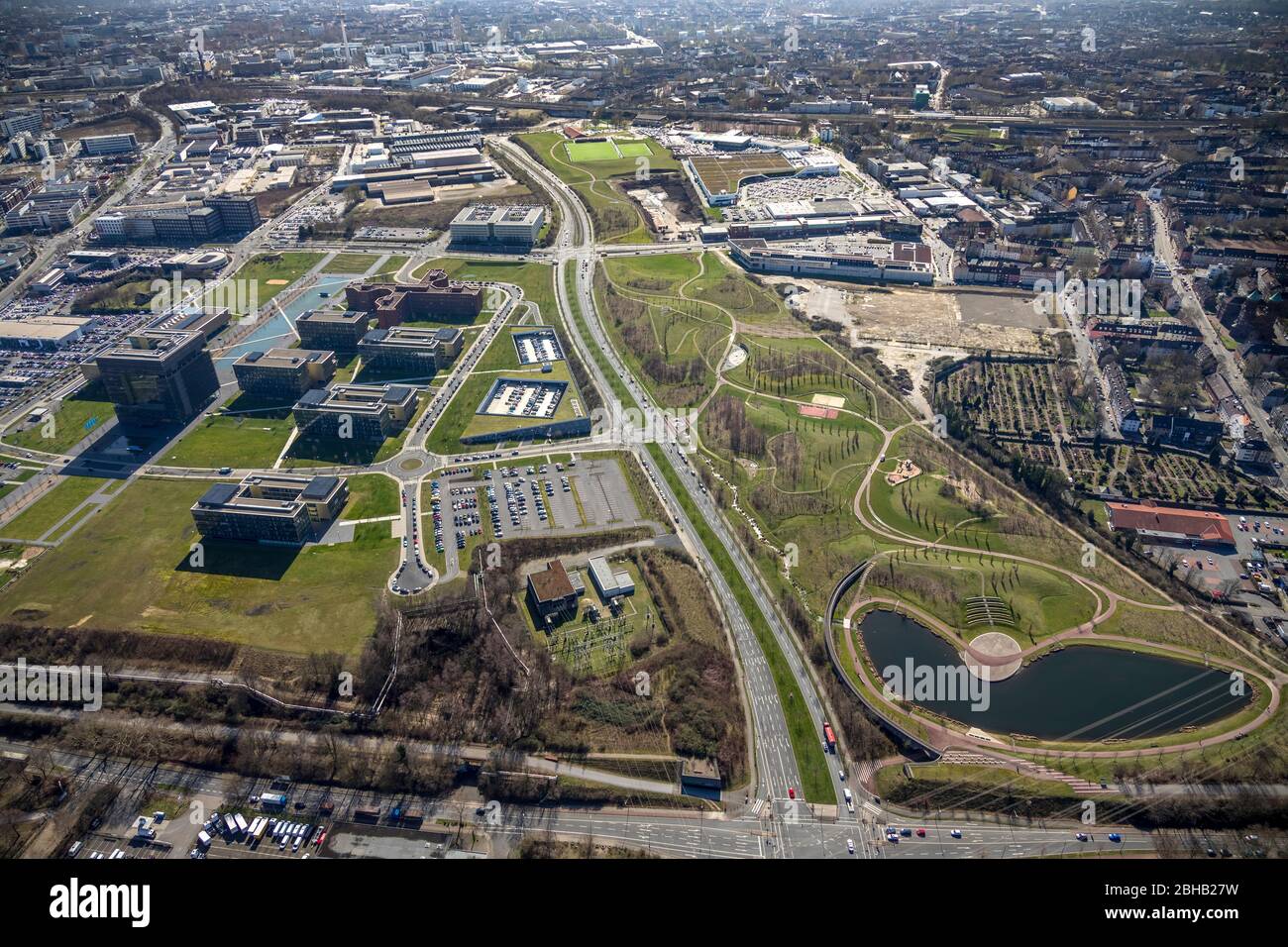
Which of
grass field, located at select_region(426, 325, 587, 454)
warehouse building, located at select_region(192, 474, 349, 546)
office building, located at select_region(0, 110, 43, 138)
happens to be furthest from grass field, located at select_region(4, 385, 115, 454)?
office building, located at select_region(0, 110, 43, 138)

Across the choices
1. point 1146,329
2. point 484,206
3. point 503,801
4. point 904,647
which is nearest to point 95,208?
point 484,206

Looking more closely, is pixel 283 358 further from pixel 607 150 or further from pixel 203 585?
pixel 607 150

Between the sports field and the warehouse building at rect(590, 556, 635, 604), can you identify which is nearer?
the warehouse building at rect(590, 556, 635, 604)

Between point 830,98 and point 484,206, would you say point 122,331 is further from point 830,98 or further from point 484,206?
point 830,98

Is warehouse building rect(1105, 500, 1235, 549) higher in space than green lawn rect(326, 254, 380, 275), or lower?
lower

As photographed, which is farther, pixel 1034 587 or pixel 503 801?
pixel 1034 587

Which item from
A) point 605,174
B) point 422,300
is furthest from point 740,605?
point 605,174

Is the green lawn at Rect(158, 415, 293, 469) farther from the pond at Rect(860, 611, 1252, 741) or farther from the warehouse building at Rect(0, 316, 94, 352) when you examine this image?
the pond at Rect(860, 611, 1252, 741)
